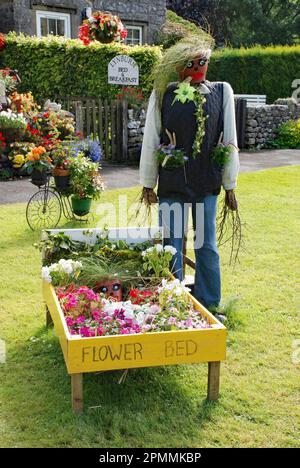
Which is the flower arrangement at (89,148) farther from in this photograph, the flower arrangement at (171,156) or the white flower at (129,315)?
the white flower at (129,315)

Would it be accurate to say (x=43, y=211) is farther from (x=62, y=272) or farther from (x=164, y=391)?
(x=164, y=391)

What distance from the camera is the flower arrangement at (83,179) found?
275 inches

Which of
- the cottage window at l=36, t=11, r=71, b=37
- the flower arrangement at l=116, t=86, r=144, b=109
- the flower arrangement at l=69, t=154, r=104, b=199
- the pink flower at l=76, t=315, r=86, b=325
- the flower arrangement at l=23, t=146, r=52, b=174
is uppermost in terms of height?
the cottage window at l=36, t=11, r=71, b=37

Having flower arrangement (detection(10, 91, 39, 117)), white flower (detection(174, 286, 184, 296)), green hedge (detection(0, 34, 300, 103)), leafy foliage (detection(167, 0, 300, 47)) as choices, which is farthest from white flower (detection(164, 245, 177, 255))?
leafy foliage (detection(167, 0, 300, 47))

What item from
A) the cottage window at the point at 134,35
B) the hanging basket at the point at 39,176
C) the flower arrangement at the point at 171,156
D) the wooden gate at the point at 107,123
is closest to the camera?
the flower arrangement at the point at 171,156

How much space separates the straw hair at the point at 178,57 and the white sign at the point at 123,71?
319 inches

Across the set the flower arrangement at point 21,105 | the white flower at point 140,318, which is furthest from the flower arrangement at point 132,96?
the white flower at point 140,318

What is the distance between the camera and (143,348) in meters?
3.34

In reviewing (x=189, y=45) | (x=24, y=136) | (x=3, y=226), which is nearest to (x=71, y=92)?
(x=24, y=136)

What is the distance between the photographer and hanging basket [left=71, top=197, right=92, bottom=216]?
7094mm

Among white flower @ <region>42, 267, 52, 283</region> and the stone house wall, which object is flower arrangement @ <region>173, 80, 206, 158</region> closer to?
white flower @ <region>42, 267, 52, 283</region>

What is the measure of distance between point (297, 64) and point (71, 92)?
29.2 feet

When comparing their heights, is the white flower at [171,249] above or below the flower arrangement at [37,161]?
below

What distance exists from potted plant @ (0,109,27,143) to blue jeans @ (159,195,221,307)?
5.78m
